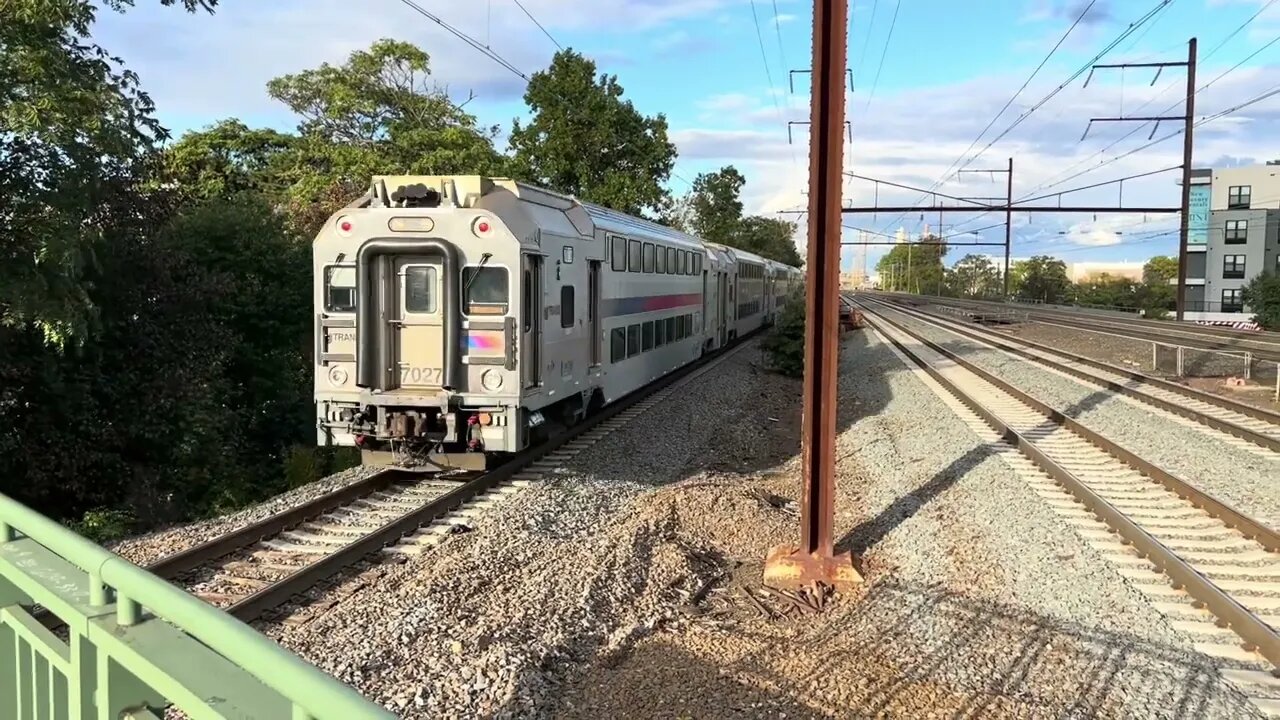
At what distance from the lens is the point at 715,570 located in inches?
313

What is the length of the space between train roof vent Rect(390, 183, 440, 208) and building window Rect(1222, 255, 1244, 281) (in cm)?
7292

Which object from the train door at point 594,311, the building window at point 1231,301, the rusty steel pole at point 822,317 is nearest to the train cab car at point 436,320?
the train door at point 594,311

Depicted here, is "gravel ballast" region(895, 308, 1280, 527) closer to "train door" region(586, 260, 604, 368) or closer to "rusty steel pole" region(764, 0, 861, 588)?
"rusty steel pole" region(764, 0, 861, 588)

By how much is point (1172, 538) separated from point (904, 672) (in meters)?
4.63

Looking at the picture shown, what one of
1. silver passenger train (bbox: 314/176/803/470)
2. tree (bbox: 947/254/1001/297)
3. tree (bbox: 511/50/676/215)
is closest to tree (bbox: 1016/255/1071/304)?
tree (bbox: 947/254/1001/297)

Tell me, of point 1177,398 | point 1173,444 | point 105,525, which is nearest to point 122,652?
point 105,525

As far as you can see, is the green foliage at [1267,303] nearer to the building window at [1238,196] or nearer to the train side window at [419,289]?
the building window at [1238,196]

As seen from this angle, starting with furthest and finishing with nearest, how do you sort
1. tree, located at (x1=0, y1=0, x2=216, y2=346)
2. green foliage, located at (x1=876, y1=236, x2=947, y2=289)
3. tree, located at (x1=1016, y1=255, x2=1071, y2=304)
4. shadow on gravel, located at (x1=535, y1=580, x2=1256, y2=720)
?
green foliage, located at (x1=876, y1=236, x2=947, y2=289), tree, located at (x1=1016, y1=255, x2=1071, y2=304), tree, located at (x1=0, y1=0, x2=216, y2=346), shadow on gravel, located at (x1=535, y1=580, x2=1256, y2=720)

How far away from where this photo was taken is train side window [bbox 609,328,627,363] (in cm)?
1475

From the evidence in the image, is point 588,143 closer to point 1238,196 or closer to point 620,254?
point 620,254

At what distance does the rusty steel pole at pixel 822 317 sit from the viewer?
24.3ft

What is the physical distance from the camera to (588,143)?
37.0 metres

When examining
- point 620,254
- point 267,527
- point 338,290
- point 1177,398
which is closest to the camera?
point 267,527

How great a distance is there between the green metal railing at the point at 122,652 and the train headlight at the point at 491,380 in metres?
7.37
